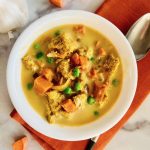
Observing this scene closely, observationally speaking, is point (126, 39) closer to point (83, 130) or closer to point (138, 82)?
point (138, 82)

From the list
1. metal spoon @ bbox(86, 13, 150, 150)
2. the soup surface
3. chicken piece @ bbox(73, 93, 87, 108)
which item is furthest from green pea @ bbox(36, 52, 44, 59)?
metal spoon @ bbox(86, 13, 150, 150)

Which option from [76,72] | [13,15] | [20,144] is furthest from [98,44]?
[20,144]

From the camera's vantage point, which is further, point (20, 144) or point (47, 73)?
point (20, 144)

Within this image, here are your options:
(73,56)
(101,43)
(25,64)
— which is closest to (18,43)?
(25,64)

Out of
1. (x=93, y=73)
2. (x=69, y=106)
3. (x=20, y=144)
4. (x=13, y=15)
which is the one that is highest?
(x=13, y=15)

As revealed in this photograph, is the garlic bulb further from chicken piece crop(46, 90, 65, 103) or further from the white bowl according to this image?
chicken piece crop(46, 90, 65, 103)

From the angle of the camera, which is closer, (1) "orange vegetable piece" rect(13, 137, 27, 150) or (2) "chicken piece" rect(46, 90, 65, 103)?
(2) "chicken piece" rect(46, 90, 65, 103)

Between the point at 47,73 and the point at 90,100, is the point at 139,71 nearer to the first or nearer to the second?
the point at 90,100
